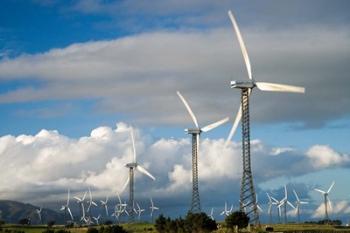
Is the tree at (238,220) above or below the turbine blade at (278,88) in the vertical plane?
below

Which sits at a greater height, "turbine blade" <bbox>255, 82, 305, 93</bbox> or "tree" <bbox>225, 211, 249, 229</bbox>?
"turbine blade" <bbox>255, 82, 305, 93</bbox>

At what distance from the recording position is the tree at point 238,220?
17925 centimetres

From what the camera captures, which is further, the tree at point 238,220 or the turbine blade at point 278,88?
the tree at point 238,220

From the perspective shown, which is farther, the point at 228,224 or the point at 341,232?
the point at 228,224

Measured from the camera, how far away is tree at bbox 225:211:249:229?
179m

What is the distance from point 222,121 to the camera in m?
200

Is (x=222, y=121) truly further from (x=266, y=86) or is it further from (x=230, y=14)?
(x=230, y=14)

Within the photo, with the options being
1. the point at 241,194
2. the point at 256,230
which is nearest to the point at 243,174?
the point at 241,194

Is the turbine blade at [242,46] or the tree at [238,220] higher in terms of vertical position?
the turbine blade at [242,46]

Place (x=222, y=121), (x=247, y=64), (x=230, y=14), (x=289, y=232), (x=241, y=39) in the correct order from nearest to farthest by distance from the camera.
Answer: (x=230, y=14) < (x=241, y=39) < (x=247, y=64) < (x=289, y=232) < (x=222, y=121)

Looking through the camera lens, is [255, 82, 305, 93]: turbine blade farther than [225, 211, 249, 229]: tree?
No

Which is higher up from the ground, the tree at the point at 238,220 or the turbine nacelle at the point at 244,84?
the turbine nacelle at the point at 244,84

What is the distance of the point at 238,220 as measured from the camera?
180 m

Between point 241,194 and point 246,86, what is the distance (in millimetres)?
25255
